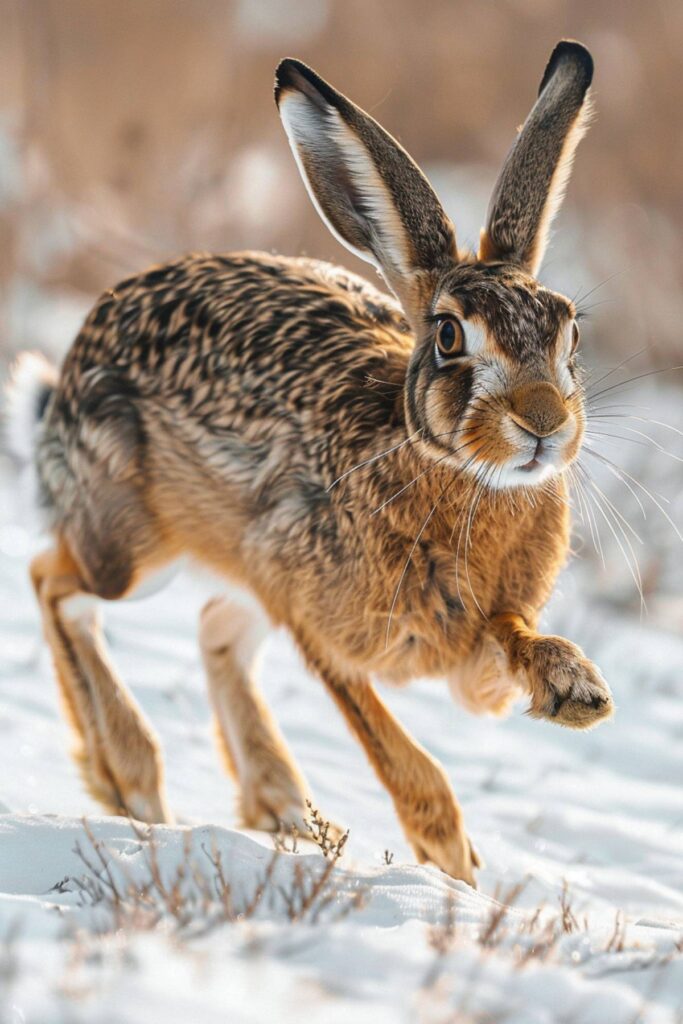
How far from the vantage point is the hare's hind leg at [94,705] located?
468cm

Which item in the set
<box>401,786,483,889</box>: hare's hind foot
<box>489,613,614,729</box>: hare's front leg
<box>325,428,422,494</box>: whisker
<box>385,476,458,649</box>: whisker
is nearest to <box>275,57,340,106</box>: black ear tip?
<box>325,428,422,494</box>: whisker

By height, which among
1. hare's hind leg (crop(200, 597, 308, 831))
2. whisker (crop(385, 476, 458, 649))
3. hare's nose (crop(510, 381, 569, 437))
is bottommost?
hare's hind leg (crop(200, 597, 308, 831))

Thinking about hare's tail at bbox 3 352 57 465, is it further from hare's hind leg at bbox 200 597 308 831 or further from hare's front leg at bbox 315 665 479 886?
hare's front leg at bbox 315 665 479 886

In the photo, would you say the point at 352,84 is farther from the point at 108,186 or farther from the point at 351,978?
the point at 351,978

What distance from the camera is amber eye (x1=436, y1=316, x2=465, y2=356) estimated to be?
357 centimetres

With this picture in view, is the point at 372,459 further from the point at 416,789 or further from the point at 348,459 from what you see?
the point at 416,789

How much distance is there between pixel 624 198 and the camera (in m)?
10.3

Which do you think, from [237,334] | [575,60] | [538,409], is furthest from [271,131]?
[538,409]

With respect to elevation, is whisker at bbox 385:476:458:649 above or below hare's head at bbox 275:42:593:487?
below

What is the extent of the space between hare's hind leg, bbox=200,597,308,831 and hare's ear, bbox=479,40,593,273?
1730 millimetres

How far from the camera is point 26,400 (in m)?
5.44

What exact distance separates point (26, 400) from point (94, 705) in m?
1.25

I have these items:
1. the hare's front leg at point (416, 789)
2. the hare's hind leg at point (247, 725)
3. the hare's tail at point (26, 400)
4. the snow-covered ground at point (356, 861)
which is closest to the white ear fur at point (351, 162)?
the snow-covered ground at point (356, 861)

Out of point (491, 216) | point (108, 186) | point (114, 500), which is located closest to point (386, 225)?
point (491, 216)
